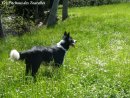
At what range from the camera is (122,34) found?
18.5 meters

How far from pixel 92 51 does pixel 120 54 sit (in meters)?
1.23

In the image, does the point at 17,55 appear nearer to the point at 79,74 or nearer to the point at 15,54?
the point at 15,54

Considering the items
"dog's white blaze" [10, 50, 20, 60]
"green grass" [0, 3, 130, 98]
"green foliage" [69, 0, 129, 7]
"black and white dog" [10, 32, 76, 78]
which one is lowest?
"green foliage" [69, 0, 129, 7]

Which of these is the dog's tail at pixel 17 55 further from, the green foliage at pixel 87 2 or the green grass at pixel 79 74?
the green foliage at pixel 87 2

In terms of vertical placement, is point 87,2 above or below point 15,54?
below

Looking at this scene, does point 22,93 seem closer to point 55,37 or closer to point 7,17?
point 55,37

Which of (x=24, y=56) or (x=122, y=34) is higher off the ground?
(x=24, y=56)

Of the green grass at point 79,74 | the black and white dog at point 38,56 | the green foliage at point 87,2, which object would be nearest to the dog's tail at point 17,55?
the black and white dog at point 38,56

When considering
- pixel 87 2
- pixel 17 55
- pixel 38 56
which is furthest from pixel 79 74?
pixel 87 2

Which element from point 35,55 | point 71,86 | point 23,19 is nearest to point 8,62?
point 35,55

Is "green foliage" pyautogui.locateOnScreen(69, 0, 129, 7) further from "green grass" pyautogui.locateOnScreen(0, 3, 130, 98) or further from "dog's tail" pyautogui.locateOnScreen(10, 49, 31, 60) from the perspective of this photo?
"dog's tail" pyautogui.locateOnScreen(10, 49, 31, 60)

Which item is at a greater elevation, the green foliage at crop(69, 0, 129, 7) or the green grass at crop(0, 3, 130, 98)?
the green grass at crop(0, 3, 130, 98)

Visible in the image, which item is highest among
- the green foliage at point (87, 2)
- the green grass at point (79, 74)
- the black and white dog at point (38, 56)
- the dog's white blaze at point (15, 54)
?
the dog's white blaze at point (15, 54)

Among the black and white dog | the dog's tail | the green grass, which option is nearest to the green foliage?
the green grass
